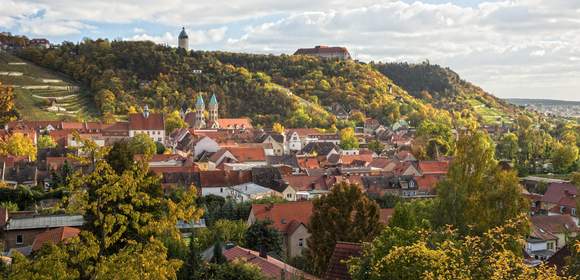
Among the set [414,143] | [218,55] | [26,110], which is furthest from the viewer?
[218,55]

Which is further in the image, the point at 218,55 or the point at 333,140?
the point at 218,55

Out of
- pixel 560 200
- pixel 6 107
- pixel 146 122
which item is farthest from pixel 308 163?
pixel 6 107

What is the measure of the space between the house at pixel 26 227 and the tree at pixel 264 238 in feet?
28.7

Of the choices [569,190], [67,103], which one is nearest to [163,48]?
[67,103]

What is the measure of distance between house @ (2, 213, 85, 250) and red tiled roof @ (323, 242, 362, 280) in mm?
18374

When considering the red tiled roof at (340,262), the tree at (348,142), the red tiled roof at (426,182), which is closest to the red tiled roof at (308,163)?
the red tiled roof at (426,182)

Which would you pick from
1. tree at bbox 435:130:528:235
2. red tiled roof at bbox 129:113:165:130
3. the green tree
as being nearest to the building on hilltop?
red tiled roof at bbox 129:113:165:130

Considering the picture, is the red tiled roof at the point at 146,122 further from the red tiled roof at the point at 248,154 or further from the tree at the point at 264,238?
the tree at the point at 264,238

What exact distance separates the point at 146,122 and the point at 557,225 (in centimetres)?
6263

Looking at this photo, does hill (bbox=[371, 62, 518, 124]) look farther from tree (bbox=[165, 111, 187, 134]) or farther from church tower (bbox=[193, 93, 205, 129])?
tree (bbox=[165, 111, 187, 134])

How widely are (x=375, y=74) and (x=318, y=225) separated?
143 m

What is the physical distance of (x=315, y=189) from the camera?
51375 mm

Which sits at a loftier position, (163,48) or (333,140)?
(163,48)

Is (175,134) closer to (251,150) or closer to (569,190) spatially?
(251,150)
